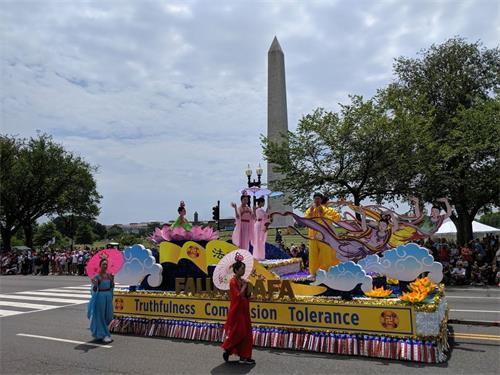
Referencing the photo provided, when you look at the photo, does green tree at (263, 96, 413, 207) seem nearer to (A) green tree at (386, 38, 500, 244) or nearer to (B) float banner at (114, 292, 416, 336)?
(A) green tree at (386, 38, 500, 244)

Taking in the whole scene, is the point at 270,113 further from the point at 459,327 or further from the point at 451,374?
the point at 451,374

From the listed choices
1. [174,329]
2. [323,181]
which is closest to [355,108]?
[323,181]

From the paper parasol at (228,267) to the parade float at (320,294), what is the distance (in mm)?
31

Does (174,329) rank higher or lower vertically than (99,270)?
lower

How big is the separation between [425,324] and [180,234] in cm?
509

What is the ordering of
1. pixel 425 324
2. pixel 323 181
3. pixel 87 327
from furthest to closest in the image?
pixel 323 181 < pixel 87 327 < pixel 425 324

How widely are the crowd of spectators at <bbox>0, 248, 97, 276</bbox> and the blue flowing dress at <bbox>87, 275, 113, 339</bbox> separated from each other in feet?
58.4

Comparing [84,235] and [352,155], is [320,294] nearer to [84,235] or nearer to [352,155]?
[352,155]

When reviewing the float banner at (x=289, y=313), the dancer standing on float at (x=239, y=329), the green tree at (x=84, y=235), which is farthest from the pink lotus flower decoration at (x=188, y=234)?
the green tree at (x=84, y=235)

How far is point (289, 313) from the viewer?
732 cm

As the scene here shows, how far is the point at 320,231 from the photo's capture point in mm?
9016

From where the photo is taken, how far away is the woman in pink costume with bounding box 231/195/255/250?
10922 millimetres

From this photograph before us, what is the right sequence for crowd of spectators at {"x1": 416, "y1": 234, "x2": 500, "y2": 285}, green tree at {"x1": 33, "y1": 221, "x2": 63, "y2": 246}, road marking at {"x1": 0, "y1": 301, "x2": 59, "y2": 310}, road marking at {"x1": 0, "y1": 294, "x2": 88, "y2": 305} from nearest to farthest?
1. road marking at {"x1": 0, "y1": 301, "x2": 59, "y2": 310}
2. road marking at {"x1": 0, "y1": 294, "x2": 88, "y2": 305}
3. crowd of spectators at {"x1": 416, "y1": 234, "x2": 500, "y2": 285}
4. green tree at {"x1": 33, "y1": 221, "x2": 63, "y2": 246}

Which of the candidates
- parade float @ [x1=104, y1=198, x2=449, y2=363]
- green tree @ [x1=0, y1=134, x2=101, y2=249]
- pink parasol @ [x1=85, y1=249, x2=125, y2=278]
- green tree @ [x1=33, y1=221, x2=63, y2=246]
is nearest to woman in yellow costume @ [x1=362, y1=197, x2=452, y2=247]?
parade float @ [x1=104, y1=198, x2=449, y2=363]
